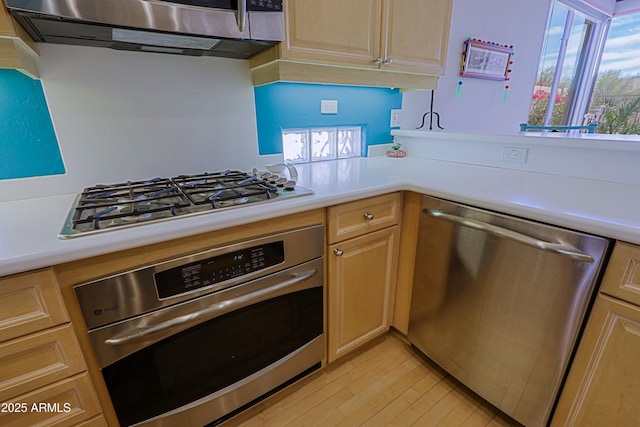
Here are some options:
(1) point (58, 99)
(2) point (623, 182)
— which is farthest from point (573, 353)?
(1) point (58, 99)

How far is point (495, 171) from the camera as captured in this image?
1480 mm

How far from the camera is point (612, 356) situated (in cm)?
87

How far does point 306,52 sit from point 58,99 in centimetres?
91

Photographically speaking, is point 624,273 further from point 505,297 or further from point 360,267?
point 360,267

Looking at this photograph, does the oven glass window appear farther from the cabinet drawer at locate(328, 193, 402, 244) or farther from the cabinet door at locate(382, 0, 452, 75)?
the cabinet door at locate(382, 0, 452, 75)

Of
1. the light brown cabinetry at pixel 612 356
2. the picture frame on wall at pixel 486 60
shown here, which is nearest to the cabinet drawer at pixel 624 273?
the light brown cabinetry at pixel 612 356

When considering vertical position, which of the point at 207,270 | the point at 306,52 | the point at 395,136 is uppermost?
the point at 306,52

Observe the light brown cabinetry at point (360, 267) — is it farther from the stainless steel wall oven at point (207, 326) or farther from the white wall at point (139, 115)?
the white wall at point (139, 115)

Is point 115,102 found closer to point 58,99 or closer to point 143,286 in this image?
point 58,99

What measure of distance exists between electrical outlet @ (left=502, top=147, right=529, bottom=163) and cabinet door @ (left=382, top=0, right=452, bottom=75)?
0.55 metres

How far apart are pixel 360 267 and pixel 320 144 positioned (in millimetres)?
804

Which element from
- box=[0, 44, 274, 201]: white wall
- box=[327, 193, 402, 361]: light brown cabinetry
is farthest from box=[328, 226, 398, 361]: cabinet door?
box=[0, 44, 274, 201]: white wall

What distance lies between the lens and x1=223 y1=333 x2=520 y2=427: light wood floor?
1.24 meters

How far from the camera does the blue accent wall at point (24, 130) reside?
3.30 feet
